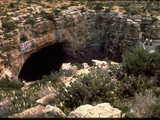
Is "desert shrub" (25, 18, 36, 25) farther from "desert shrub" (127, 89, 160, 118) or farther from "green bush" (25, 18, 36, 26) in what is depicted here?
"desert shrub" (127, 89, 160, 118)

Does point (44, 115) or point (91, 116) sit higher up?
point (91, 116)

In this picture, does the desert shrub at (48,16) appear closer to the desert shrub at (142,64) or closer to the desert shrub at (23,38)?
the desert shrub at (23,38)

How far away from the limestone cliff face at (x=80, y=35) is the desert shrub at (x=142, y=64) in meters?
8.48

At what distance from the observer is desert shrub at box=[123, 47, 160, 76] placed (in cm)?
666

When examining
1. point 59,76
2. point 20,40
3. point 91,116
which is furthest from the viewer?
point 20,40

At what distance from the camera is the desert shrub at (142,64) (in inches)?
262

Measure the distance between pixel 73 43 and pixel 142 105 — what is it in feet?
48.9

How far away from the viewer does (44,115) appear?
400cm

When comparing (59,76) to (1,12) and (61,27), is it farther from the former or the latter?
(1,12)

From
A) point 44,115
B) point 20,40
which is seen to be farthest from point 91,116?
point 20,40

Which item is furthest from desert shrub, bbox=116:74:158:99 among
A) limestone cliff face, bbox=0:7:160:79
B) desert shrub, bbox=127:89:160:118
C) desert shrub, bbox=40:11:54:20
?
desert shrub, bbox=40:11:54:20

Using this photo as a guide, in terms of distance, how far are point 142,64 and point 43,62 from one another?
13791 millimetres

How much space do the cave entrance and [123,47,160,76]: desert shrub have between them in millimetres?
11246

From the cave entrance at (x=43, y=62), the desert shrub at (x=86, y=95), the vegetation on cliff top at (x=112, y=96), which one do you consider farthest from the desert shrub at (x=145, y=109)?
the cave entrance at (x=43, y=62)
